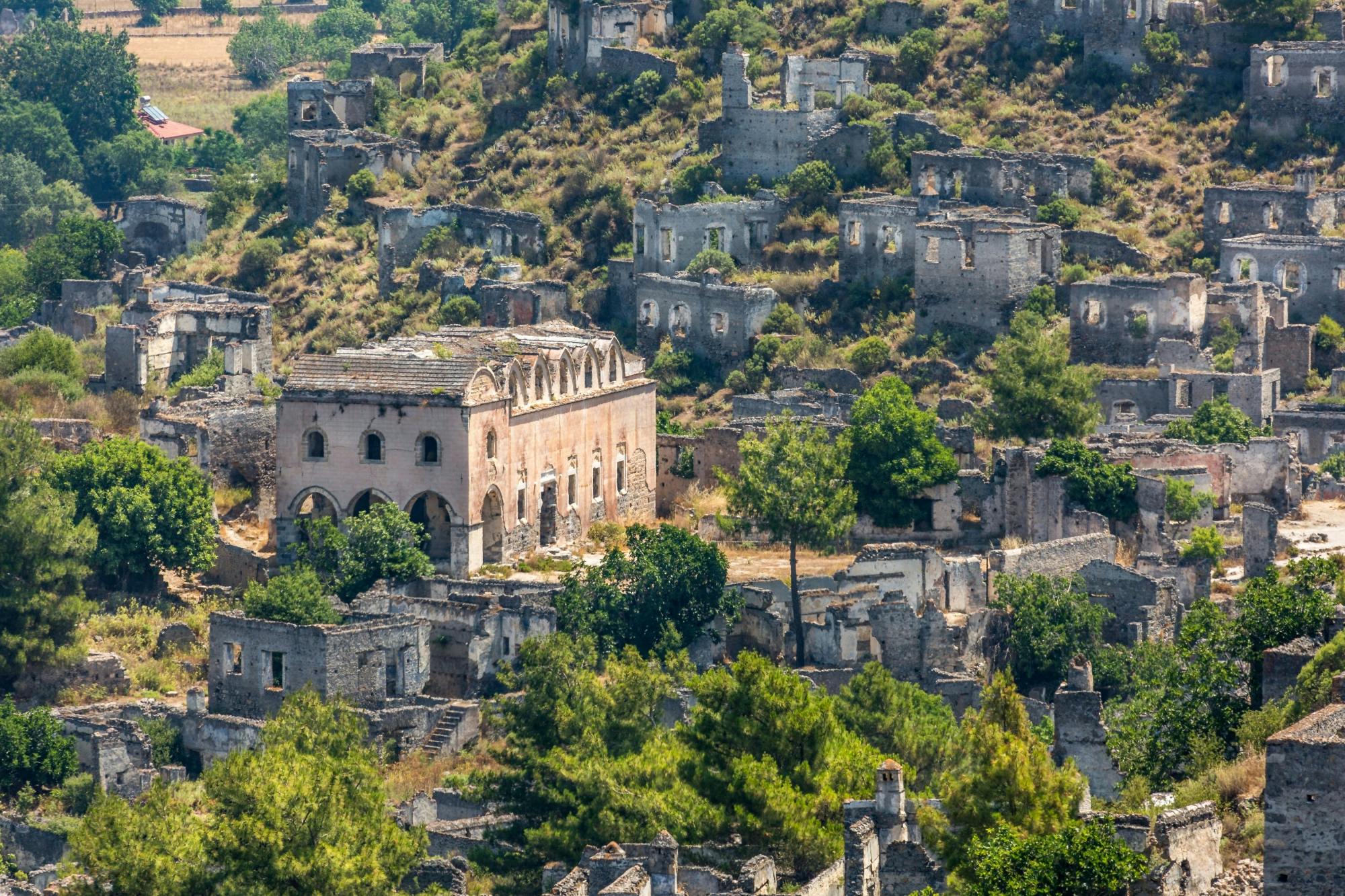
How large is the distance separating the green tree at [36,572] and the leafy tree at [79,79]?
62.0 m

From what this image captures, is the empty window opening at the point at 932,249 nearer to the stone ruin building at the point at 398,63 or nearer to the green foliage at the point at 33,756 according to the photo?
the stone ruin building at the point at 398,63

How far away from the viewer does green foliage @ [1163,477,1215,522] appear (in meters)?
66.4

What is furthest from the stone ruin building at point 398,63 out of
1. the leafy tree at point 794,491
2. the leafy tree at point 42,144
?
the leafy tree at point 794,491

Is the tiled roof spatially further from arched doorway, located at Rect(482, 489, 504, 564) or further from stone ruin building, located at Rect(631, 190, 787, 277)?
stone ruin building, located at Rect(631, 190, 787, 277)

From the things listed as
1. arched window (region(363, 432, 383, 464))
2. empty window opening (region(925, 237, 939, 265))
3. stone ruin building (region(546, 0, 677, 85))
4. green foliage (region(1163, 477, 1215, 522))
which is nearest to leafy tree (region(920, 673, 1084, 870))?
green foliage (region(1163, 477, 1215, 522))

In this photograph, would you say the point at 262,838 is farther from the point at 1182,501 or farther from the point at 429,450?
the point at 1182,501

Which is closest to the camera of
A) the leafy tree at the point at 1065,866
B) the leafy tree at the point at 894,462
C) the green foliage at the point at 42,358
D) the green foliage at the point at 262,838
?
the leafy tree at the point at 1065,866

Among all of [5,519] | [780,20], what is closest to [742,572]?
[5,519]

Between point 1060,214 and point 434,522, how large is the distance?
19.6m

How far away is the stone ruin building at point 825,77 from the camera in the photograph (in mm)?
89375

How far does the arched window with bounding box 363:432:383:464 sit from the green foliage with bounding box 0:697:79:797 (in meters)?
10.1

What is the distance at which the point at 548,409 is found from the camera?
235 feet

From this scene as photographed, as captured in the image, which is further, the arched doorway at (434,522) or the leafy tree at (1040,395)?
the leafy tree at (1040,395)

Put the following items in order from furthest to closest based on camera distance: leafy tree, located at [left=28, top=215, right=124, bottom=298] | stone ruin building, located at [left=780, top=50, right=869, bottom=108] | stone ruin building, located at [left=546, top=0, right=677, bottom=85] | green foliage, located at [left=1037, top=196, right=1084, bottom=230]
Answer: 1. leafy tree, located at [left=28, top=215, right=124, bottom=298]
2. stone ruin building, located at [left=546, top=0, right=677, bottom=85]
3. stone ruin building, located at [left=780, top=50, right=869, bottom=108]
4. green foliage, located at [left=1037, top=196, right=1084, bottom=230]
